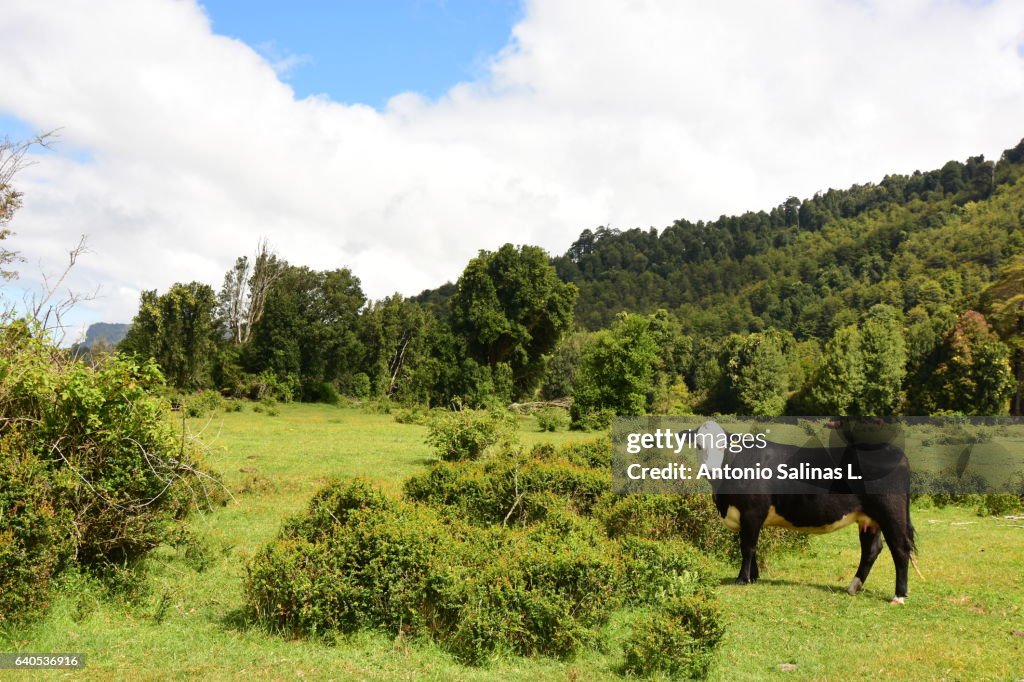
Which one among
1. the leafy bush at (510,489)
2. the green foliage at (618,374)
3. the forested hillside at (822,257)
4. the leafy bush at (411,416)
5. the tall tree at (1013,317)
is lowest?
the leafy bush at (510,489)

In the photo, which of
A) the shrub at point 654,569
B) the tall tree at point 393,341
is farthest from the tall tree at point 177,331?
the shrub at point 654,569

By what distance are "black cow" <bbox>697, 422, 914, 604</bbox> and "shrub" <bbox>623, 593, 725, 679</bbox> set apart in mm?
2635

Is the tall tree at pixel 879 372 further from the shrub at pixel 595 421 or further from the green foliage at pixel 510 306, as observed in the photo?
the shrub at pixel 595 421

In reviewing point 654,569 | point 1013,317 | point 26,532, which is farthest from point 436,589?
point 1013,317

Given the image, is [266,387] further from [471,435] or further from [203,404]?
[471,435]

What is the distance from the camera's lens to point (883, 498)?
848cm

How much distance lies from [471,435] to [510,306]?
99.6ft

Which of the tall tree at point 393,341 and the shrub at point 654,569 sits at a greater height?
the tall tree at point 393,341

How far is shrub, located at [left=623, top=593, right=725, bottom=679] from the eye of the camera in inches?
255

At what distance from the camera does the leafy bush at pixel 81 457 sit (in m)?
7.76

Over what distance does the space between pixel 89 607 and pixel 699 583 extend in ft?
23.9

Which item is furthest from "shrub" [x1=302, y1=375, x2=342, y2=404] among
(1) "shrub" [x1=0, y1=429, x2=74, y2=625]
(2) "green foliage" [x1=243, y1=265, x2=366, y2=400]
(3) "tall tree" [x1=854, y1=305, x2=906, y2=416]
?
(1) "shrub" [x1=0, y1=429, x2=74, y2=625]

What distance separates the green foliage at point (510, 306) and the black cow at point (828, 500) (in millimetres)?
39540

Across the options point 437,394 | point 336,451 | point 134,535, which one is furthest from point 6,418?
point 437,394
